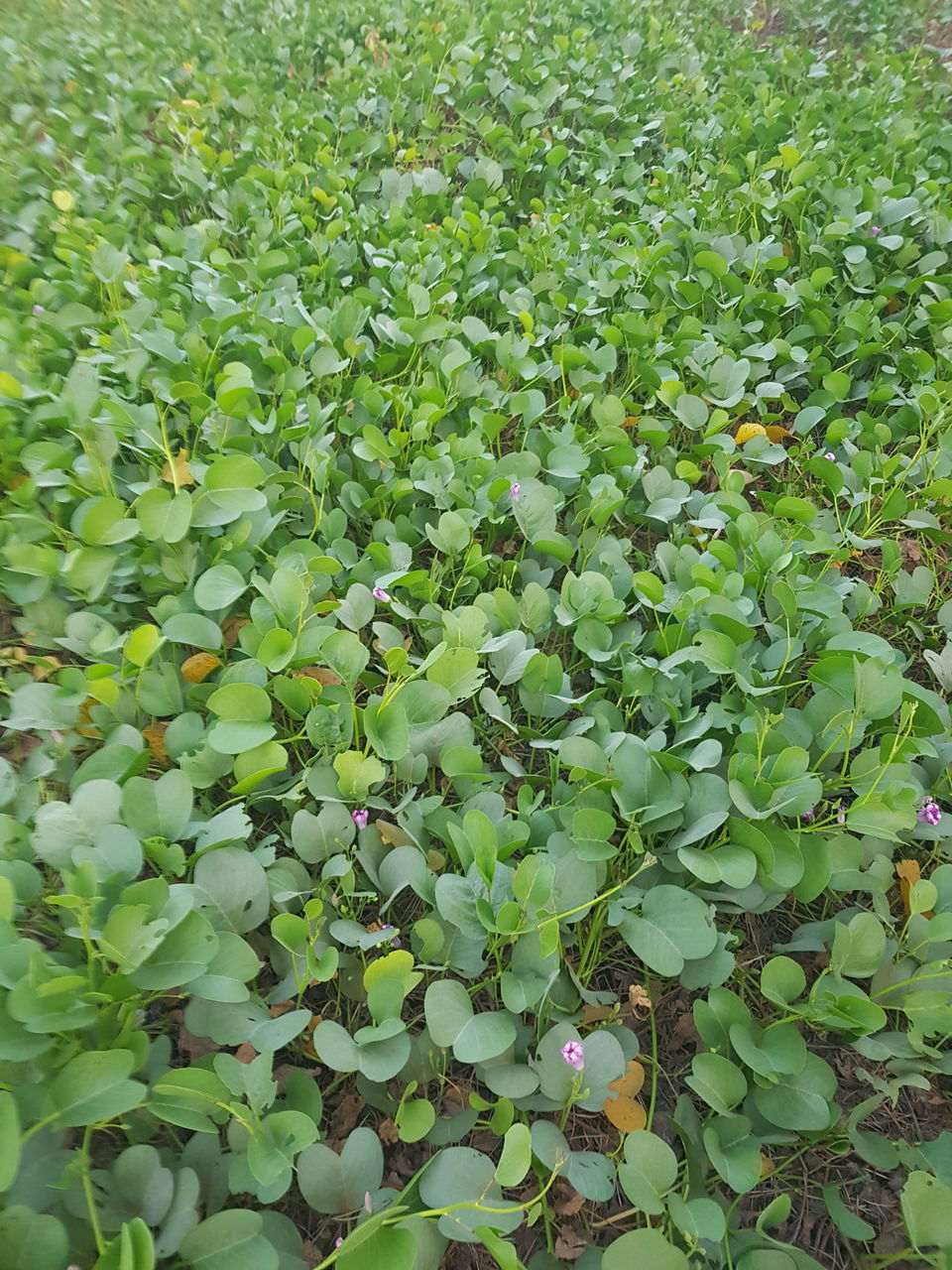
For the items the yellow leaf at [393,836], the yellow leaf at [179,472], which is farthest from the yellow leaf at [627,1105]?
the yellow leaf at [179,472]

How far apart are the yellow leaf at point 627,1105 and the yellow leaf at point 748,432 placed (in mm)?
1745

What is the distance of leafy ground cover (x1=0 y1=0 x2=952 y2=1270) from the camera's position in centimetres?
103

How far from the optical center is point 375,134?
3162 mm

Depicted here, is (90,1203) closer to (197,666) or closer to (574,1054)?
(574,1054)

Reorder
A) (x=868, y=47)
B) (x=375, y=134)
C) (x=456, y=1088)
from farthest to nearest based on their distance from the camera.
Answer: (x=868, y=47) → (x=375, y=134) → (x=456, y=1088)

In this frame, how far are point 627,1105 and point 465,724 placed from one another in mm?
672

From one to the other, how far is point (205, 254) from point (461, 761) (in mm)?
2090

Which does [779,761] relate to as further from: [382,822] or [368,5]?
[368,5]

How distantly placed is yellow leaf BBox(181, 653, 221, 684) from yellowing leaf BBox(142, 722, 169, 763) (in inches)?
4.8

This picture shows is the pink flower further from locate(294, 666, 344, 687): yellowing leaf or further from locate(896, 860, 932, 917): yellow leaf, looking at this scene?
locate(294, 666, 344, 687): yellowing leaf

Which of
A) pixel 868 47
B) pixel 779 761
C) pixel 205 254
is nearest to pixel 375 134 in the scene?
pixel 205 254

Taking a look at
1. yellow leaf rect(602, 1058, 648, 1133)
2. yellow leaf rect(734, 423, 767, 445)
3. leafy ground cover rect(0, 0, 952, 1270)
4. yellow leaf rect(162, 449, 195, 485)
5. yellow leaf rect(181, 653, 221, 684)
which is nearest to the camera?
leafy ground cover rect(0, 0, 952, 1270)

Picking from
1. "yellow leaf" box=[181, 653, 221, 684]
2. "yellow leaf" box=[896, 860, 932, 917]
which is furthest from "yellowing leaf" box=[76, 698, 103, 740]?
"yellow leaf" box=[896, 860, 932, 917]

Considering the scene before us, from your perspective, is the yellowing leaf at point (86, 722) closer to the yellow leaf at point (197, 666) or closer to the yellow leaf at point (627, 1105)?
the yellow leaf at point (197, 666)
